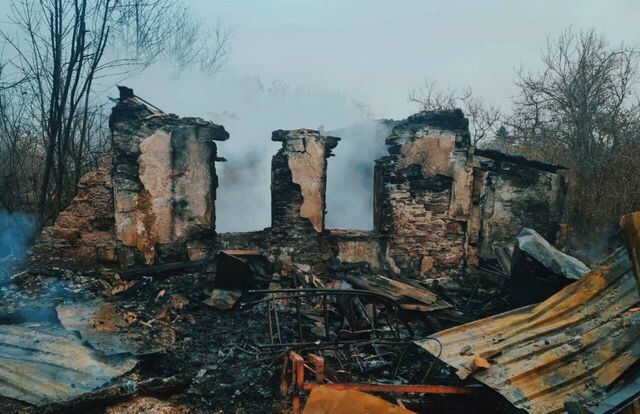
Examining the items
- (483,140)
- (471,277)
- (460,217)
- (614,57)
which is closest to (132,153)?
(460,217)

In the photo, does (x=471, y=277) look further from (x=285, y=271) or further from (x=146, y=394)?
(x=146, y=394)

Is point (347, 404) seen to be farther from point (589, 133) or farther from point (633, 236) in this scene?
point (589, 133)

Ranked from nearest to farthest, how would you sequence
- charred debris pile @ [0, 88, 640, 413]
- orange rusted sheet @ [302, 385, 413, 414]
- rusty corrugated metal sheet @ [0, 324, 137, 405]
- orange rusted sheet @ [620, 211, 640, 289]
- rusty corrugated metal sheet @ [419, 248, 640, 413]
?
orange rusted sheet @ [302, 385, 413, 414], orange rusted sheet @ [620, 211, 640, 289], rusty corrugated metal sheet @ [419, 248, 640, 413], charred debris pile @ [0, 88, 640, 413], rusty corrugated metal sheet @ [0, 324, 137, 405]

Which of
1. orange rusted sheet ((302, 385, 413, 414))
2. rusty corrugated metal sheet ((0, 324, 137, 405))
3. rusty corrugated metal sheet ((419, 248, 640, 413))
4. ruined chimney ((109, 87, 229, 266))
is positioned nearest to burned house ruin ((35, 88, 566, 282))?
ruined chimney ((109, 87, 229, 266))

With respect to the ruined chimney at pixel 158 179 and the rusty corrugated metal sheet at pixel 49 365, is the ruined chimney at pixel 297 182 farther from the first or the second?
the rusty corrugated metal sheet at pixel 49 365

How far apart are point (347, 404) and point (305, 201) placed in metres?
5.93

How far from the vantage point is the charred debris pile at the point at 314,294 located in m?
3.74

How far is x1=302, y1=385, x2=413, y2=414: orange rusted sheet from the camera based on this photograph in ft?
9.14

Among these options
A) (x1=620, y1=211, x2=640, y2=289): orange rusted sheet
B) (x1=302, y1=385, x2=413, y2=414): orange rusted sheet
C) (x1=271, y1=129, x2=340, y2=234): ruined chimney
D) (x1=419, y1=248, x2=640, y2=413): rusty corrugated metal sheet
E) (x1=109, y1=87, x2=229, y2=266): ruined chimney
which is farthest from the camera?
(x1=271, y1=129, x2=340, y2=234): ruined chimney

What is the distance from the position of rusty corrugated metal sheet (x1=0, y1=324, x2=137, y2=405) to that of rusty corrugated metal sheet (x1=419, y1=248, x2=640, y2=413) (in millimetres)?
3466

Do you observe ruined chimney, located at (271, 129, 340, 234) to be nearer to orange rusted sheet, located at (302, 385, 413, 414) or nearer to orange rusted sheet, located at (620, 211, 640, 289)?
orange rusted sheet, located at (302, 385, 413, 414)

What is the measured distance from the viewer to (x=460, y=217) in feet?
30.2

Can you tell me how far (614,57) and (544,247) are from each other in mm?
14574

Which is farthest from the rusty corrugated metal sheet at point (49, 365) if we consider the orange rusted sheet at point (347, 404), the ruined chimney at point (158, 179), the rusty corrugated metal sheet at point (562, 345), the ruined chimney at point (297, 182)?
the ruined chimney at point (297, 182)
